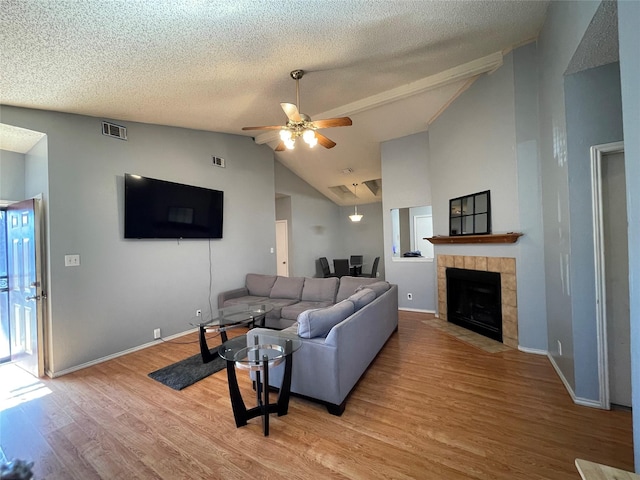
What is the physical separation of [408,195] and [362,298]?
2.91 m

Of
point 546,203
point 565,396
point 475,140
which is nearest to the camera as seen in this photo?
point 565,396

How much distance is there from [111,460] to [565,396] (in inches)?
134

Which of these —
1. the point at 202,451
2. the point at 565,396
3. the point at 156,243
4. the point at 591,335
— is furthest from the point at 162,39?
the point at 565,396

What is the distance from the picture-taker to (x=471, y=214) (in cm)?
372

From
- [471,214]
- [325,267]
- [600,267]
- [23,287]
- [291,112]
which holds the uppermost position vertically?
[291,112]

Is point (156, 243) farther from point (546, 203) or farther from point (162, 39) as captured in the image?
point (546, 203)

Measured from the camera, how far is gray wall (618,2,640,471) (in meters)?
1.13

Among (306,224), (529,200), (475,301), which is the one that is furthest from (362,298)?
(306,224)

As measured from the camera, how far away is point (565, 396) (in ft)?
7.27

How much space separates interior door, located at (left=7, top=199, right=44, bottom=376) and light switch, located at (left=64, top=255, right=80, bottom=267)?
0.78 feet

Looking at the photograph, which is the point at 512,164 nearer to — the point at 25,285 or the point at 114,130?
the point at 114,130

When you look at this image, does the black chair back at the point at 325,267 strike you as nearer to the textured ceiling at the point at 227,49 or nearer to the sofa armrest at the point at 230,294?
the sofa armrest at the point at 230,294

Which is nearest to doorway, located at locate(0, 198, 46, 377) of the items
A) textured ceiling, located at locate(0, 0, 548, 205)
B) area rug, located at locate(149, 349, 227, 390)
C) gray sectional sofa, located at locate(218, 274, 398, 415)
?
textured ceiling, located at locate(0, 0, 548, 205)

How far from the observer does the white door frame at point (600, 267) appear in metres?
2.02
